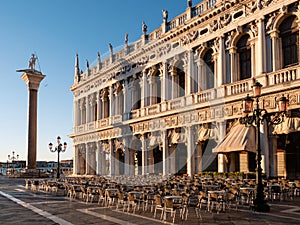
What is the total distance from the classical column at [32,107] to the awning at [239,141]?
26.4 m

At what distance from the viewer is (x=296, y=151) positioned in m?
22.2

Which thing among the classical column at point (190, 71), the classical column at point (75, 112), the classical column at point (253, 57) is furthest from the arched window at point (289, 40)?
the classical column at point (75, 112)

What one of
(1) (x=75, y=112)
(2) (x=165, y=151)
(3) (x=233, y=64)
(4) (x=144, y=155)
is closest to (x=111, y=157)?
(4) (x=144, y=155)

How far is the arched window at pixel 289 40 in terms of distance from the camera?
74.0 feet

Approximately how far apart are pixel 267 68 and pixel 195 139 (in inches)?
292

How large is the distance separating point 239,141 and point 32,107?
93.6 feet

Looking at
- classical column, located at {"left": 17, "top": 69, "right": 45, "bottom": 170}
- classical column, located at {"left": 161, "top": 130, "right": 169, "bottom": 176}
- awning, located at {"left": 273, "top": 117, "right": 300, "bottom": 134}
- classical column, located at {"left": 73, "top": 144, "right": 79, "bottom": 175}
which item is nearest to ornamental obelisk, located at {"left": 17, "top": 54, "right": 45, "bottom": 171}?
classical column, located at {"left": 17, "top": 69, "right": 45, "bottom": 170}

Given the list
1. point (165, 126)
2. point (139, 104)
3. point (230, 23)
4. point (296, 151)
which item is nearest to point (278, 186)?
point (296, 151)

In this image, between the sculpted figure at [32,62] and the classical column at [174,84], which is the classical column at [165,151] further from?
the sculpted figure at [32,62]

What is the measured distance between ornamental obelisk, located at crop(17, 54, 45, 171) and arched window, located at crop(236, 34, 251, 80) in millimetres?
25738

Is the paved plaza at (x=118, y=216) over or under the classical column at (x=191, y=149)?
under

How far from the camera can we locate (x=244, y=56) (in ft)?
85.0

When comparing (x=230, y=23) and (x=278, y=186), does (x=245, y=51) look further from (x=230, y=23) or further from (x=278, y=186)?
(x=278, y=186)

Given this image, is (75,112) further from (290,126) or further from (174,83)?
(290,126)
